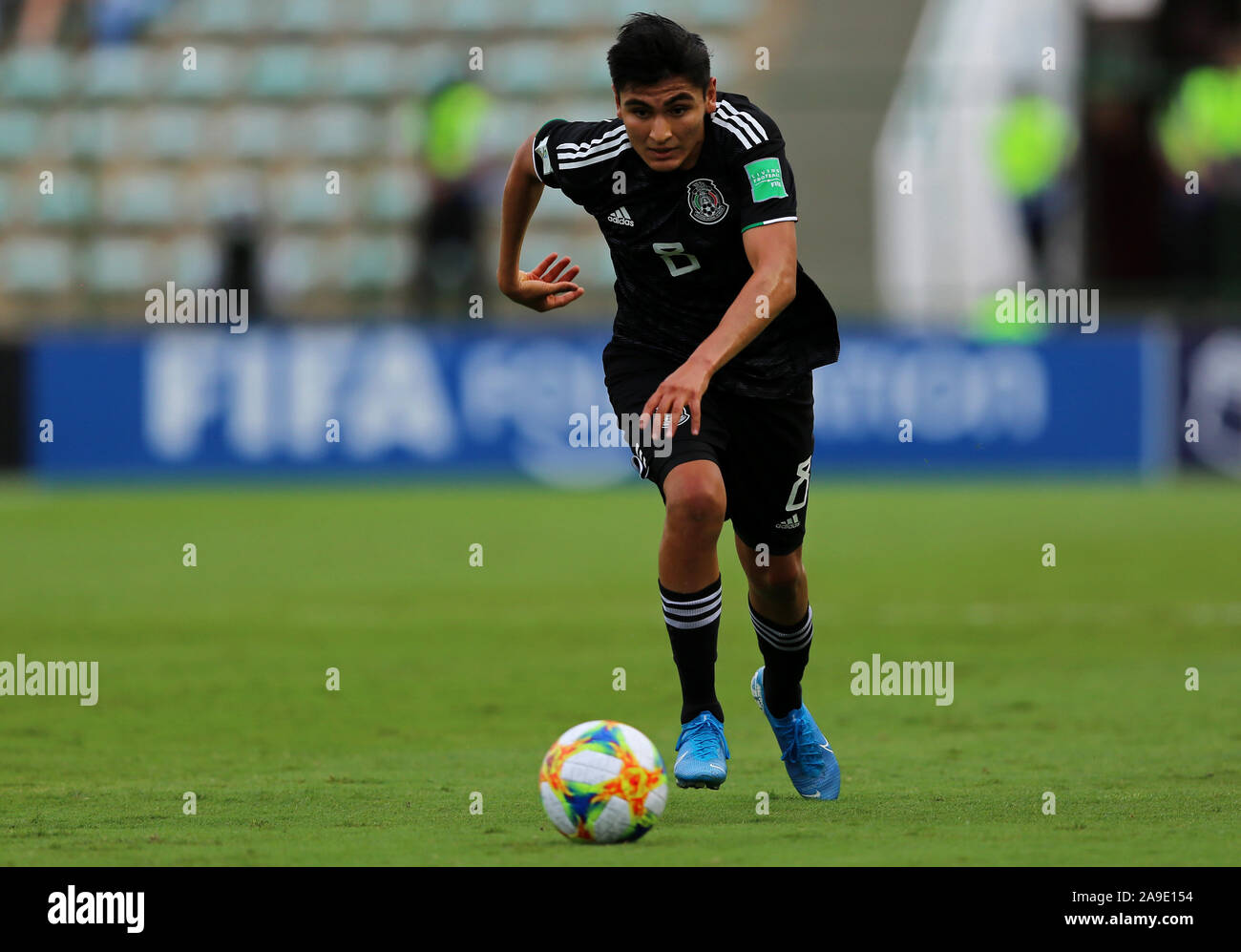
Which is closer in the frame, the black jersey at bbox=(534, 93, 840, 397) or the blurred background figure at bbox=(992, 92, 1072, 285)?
the black jersey at bbox=(534, 93, 840, 397)

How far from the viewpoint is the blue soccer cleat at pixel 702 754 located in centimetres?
542

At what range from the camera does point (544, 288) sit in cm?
634

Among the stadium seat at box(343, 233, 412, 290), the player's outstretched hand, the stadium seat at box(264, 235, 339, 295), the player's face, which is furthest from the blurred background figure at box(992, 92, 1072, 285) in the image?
the player's face

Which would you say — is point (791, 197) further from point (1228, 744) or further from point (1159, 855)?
point (1228, 744)

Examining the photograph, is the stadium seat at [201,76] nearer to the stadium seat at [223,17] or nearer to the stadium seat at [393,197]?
the stadium seat at [223,17]

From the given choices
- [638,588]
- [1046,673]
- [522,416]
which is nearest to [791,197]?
[1046,673]

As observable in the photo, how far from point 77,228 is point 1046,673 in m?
16.5

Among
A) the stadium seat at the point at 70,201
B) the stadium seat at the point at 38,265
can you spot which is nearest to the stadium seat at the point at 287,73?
the stadium seat at the point at 70,201

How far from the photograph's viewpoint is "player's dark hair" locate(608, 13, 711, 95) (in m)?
5.36

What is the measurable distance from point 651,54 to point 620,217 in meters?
0.60

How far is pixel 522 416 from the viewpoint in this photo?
19.0 m

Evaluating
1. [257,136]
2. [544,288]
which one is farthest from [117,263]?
[544,288]

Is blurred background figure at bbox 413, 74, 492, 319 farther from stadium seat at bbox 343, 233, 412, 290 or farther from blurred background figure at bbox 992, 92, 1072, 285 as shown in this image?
blurred background figure at bbox 992, 92, 1072, 285

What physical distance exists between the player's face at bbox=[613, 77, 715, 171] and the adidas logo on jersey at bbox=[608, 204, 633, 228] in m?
0.22
